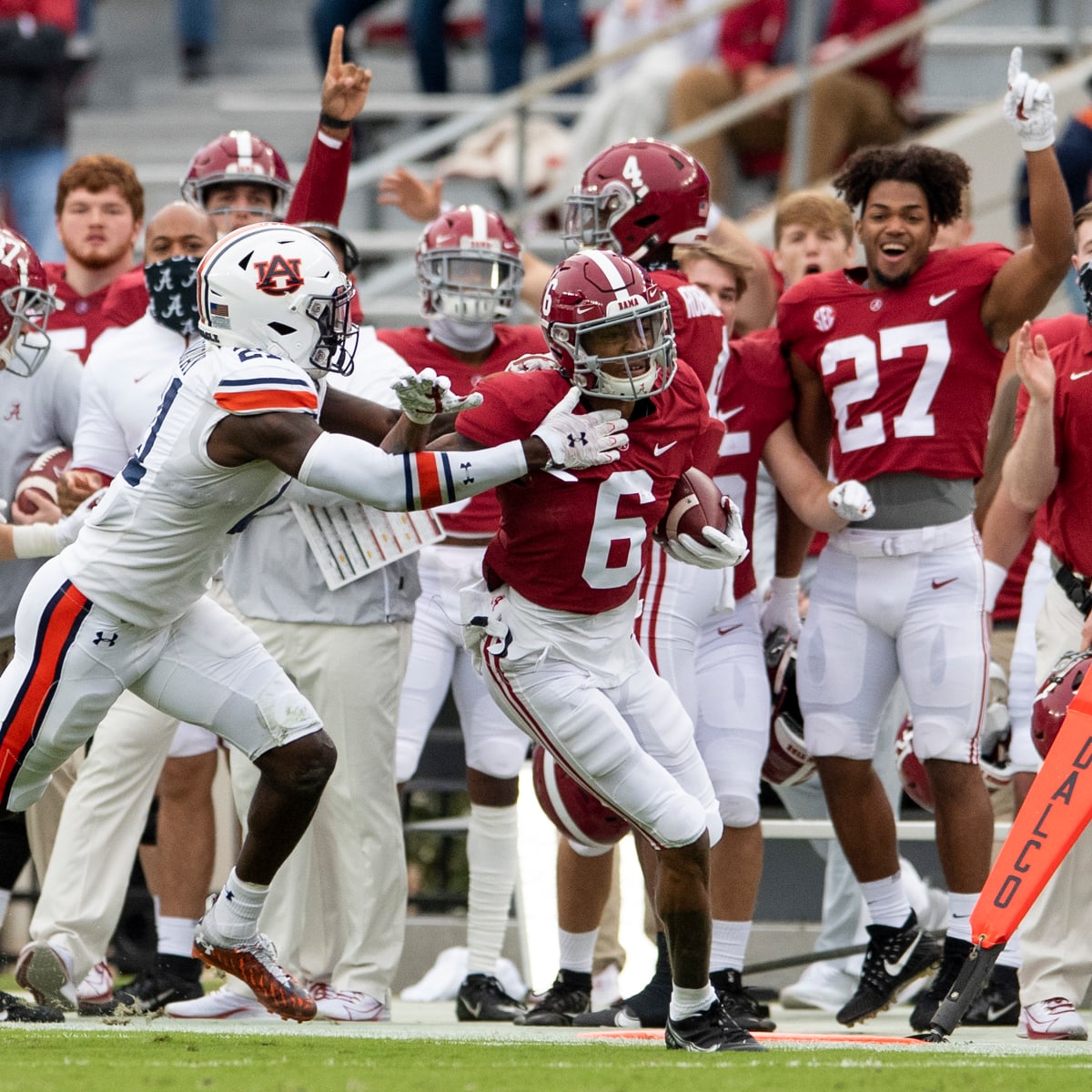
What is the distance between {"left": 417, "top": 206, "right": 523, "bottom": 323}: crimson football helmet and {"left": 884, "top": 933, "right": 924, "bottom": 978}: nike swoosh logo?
2171 millimetres

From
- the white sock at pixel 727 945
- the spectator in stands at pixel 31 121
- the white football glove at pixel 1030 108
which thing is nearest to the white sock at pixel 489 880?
the white sock at pixel 727 945

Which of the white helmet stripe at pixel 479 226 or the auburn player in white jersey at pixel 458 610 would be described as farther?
the white helmet stripe at pixel 479 226

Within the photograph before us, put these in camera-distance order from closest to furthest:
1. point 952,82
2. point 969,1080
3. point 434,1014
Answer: point 969,1080 → point 434,1014 → point 952,82

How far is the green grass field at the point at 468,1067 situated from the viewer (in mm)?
3791

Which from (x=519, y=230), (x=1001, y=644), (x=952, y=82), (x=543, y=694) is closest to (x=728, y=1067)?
(x=543, y=694)

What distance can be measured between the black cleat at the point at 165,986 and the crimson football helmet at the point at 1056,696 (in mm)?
2375

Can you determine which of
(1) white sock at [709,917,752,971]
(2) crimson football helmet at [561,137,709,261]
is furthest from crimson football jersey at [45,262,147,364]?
(1) white sock at [709,917,752,971]

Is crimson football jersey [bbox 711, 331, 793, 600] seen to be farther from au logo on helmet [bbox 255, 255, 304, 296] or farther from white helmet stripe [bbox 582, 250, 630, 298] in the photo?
au logo on helmet [bbox 255, 255, 304, 296]

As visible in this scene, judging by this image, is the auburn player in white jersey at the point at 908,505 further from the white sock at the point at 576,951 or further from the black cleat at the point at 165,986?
the black cleat at the point at 165,986

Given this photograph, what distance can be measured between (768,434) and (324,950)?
1855 millimetres

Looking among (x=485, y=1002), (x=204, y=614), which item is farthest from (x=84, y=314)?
(x=485, y=1002)

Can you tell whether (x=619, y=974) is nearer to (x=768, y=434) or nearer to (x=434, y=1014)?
(x=434, y=1014)

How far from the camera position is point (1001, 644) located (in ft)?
21.4

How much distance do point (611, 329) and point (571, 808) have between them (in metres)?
1.34
